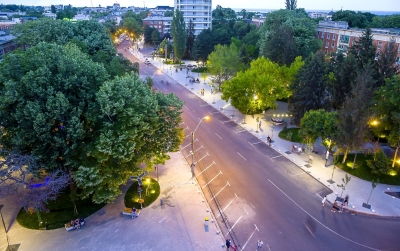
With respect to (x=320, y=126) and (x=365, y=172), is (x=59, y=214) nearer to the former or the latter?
(x=320, y=126)

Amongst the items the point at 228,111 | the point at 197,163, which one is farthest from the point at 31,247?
the point at 228,111

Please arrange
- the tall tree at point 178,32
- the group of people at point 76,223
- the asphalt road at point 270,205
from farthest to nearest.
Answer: the tall tree at point 178,32
the group of people at point 76,223
the asphalt road at point 270,205

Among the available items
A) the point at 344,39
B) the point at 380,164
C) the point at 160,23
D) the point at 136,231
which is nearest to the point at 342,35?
the point at 344,39

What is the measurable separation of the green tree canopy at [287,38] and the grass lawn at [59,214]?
38424mm

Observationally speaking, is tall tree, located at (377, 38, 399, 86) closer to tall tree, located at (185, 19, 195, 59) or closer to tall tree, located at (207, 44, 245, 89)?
tall tree, located at (207, 44, 245, 89)

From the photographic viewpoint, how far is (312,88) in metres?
38.1

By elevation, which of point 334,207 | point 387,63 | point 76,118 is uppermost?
point 387,63

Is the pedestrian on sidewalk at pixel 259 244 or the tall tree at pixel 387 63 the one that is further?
the tall tree at pixel 387 63

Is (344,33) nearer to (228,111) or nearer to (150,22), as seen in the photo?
(228,111)

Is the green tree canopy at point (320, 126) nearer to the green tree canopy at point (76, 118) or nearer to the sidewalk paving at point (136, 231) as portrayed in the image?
the sidewalk paving at point (136, 231)

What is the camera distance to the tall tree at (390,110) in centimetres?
2802

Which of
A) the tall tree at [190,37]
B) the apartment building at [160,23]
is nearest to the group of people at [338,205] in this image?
the tall tree at [190,37]

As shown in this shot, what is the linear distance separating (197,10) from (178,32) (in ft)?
114

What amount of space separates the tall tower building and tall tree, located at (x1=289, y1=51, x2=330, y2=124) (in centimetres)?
7626
